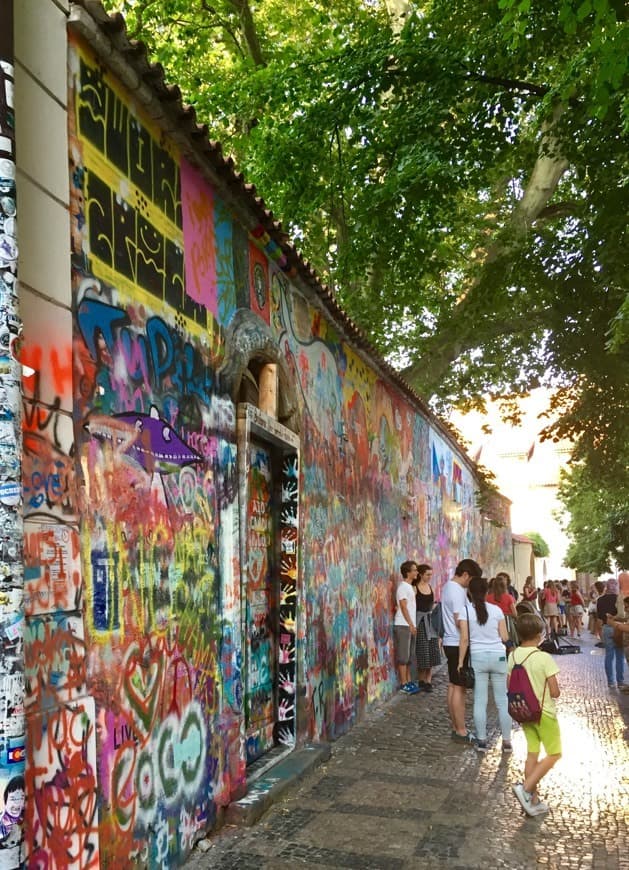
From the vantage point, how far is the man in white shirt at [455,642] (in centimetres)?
862

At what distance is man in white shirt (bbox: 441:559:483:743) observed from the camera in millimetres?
8617

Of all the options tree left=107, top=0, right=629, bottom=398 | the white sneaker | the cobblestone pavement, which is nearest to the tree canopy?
tree left=107, top=0, right=629, bottom=398

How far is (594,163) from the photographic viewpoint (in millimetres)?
12828

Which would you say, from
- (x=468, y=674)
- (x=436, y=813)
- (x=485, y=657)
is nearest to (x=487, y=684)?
(x=485, y=657)

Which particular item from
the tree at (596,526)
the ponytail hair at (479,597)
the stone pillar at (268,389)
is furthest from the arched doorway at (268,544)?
the tree at (596,526)

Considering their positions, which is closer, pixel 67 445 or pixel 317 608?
pixel 67 445

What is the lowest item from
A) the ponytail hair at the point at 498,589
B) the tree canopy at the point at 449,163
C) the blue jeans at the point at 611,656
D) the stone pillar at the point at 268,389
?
the blue jeans at the point at 611,656

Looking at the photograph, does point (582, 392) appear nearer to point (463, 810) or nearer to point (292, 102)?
point (292, 102)

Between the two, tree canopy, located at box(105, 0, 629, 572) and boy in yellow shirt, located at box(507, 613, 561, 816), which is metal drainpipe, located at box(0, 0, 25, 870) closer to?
boy in yellow shirt, located at box(507, 613, 561, 816)

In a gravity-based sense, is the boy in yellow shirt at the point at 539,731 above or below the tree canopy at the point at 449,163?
below

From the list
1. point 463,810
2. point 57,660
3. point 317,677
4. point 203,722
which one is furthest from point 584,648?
Answer: point 57,660

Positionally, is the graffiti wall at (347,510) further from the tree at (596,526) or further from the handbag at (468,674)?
the tree at (596,526)

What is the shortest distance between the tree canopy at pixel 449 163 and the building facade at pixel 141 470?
416 centimetres

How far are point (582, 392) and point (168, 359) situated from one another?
14655 millimetres
